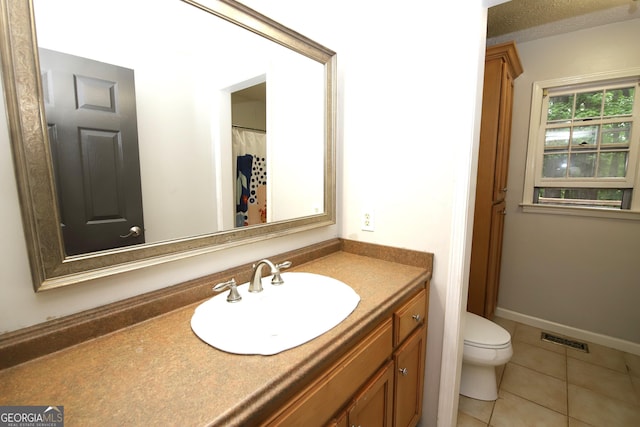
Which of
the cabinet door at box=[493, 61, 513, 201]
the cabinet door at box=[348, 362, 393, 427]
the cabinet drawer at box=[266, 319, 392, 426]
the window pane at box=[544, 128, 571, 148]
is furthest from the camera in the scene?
the window pane at box=[544, 128, 571, 148]

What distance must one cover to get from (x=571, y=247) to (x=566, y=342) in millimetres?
750

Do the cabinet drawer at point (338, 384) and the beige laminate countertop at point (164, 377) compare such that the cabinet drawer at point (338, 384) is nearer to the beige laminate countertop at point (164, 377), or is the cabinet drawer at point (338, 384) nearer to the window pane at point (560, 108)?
the beige laminate countertop at point (164, 377)

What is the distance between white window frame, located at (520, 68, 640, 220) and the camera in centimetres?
208

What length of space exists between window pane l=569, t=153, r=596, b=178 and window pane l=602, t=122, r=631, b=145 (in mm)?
134

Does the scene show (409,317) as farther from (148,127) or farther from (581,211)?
(581,211)

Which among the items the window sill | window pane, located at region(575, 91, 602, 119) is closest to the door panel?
the window sill

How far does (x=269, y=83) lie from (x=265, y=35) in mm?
179

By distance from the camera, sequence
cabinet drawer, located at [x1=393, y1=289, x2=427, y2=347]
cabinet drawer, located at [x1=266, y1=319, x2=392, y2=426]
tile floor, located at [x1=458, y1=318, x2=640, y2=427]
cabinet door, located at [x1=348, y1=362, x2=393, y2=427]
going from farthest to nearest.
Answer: tile floor, located at [x1=458, y1=318, x2=640, y2=427] < cabinet drawer, located at [x1=393, y1=289, x2=427, y2=347] < cabinet door, located at [x1=348, y1=362, x2=393, y2=427] < cabinet drawer, located at [x1=266, y1=319, x2=392, y2=426]

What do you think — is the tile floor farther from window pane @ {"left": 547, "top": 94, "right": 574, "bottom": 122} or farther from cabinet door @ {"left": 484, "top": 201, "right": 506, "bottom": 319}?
window pane @ {"left": 547, "top": 94, "right": 574, "bottom": 122}

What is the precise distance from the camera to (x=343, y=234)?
1.61 meters

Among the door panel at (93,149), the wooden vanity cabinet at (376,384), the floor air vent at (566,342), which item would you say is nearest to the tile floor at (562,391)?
the floor air vent at (566,342)

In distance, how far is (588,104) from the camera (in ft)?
7.39

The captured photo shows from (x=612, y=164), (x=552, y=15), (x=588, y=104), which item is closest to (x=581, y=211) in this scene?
(x=612, y=164)

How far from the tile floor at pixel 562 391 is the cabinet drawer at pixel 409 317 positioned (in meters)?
0.81
